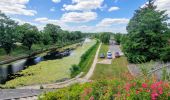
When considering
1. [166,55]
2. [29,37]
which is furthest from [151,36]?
[29,37]

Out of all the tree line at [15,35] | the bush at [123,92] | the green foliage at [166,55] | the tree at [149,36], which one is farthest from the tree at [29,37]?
the bush at [123,92]

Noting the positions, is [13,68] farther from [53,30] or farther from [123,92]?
[53,30]

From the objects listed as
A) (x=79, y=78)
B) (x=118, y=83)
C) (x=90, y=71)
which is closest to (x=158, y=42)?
(x=90, y=71)

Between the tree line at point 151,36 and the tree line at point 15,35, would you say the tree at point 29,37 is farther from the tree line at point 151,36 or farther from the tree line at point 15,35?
the tree line at point 151,36

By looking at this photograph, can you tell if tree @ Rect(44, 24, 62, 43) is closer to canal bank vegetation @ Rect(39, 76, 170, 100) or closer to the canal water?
the canal water

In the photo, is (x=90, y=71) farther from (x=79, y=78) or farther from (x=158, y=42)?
(x=158, y=42)

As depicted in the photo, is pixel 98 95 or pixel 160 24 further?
pixel 160 24
